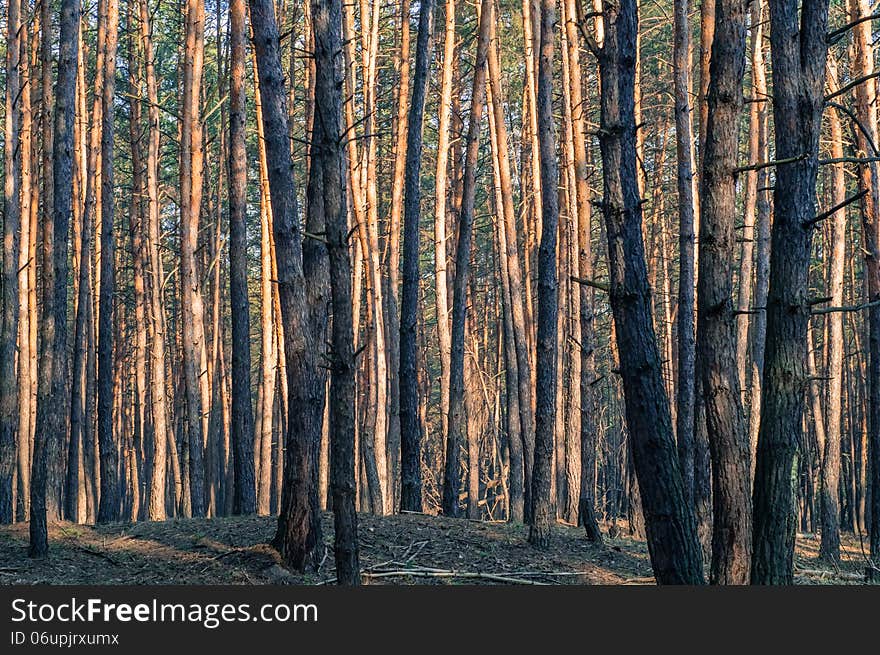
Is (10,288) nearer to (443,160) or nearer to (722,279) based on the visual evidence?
(443,160)

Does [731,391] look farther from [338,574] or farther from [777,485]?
[338,574]

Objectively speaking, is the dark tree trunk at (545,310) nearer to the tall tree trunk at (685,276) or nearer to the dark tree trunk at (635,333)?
the tall tree trunk at (685,276)

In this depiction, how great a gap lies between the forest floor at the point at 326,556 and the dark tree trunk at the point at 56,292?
0.76 meters

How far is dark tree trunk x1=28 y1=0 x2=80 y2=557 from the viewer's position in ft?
33.6

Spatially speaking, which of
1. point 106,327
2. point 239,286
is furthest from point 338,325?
point 106,327

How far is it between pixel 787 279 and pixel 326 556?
5.20 metres

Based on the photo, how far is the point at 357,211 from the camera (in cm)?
1496

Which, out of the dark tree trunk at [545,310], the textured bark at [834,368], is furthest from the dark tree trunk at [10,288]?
the textured bark at [834,368]

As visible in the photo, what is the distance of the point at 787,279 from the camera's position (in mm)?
7059

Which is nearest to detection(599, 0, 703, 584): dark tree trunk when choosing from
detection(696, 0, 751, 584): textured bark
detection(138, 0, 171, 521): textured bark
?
detection(696, 0, 751, 584): textured bark

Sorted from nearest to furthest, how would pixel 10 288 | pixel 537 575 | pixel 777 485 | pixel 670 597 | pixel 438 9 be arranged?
pixel 670 597 < pixel 777 485 < pixel 537 575 < pixel 10 288 < pixel 438 9

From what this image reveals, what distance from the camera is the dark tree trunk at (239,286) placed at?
1280 cm

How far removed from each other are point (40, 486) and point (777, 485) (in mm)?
7536

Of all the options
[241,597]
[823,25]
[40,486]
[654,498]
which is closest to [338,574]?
[241,597]
